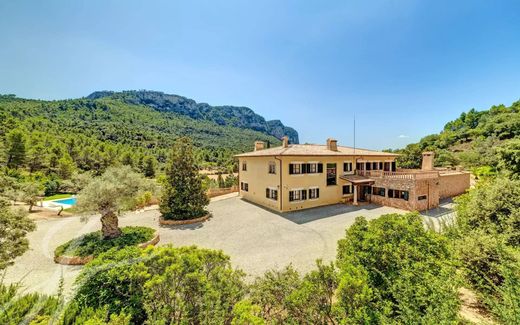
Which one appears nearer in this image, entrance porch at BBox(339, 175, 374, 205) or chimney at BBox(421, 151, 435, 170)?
entrance porch at BBox(339, 175, 374, 205)

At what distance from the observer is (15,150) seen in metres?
33.8

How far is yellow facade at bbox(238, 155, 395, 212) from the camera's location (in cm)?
1847

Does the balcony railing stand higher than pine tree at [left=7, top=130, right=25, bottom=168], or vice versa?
pine tree at [left=7, top=130, right=25, bottom=168]

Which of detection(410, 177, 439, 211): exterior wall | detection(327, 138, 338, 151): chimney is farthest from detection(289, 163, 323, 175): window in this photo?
detection(410, 177, 439, 211): exterior wall

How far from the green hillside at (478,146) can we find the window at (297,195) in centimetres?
1455

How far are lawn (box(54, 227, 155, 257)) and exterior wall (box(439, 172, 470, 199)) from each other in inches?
1090

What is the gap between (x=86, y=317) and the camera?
4629 millimetres

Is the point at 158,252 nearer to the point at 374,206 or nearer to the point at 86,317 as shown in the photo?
the point at 86,317

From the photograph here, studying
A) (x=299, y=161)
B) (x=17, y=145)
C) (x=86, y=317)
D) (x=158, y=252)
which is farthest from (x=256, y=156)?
(x=17, y=145)

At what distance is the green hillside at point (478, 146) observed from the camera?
15.4 metres

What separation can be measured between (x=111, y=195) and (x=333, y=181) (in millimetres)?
Answer: 18690

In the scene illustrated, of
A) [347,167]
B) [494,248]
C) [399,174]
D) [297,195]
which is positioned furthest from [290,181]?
[494,248]

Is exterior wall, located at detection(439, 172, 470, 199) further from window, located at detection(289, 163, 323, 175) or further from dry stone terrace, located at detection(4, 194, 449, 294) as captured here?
window, located at detection(289, 163, 323, 175)

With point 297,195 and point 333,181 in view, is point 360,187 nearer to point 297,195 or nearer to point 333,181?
point 333,181
